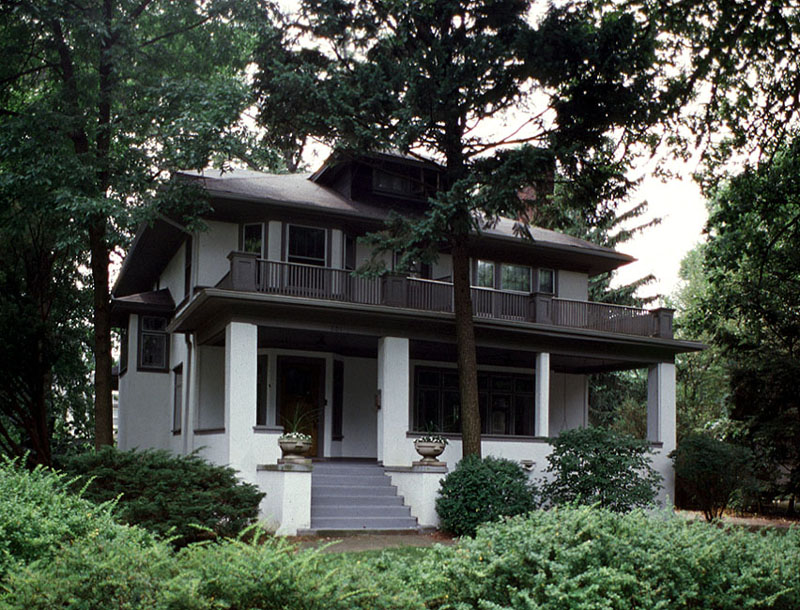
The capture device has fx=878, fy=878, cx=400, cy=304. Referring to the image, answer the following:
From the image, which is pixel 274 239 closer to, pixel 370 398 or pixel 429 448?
pixel 370 398

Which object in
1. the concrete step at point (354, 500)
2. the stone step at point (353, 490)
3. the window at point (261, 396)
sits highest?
the window at point (261, 396)

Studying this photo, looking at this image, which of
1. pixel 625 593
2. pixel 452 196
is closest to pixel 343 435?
pixel 452 196

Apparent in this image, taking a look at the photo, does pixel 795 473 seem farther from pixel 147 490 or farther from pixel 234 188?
pixel 147 490

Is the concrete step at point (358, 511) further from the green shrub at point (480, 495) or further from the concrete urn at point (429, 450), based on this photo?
the concrete urn at point (429, 450)

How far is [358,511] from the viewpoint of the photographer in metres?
17.3

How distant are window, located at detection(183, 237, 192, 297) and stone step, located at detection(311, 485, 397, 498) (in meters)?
7.03

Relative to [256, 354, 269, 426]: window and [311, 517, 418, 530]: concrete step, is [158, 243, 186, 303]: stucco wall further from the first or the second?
[311, 517, 418, 530]: concrete step

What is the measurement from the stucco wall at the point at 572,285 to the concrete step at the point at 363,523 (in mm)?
10727

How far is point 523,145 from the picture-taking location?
17484mm

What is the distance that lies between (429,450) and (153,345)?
11282 millimetres

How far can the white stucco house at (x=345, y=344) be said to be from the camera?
18.1m

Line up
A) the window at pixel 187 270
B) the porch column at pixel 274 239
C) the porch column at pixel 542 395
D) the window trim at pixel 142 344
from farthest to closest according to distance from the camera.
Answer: the window trim at pixel 142 344 → the window at pixel 187 270 → the porch column at pixel 542 395 → the porch column at pixel 274 239

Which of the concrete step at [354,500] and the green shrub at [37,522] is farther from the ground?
the green shrub at [37,522]

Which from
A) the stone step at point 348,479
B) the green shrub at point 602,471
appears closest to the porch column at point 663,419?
the green shrub at point 602,471
